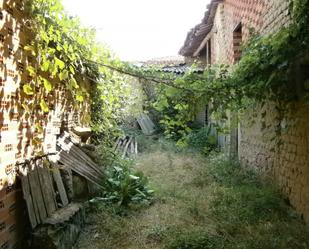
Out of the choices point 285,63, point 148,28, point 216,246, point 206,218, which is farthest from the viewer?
point 148,28

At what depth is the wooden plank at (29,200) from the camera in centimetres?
332

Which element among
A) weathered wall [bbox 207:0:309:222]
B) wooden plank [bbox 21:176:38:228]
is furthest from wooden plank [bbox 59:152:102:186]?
weathered wall [bbox 207:0:309:222]

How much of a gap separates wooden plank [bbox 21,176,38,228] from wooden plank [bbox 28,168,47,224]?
0.16 ft

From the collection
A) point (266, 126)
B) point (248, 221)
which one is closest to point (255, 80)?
point (266, 126)

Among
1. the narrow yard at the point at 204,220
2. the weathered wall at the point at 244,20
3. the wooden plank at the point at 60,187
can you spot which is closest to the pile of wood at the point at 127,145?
the narrow yard at the point at 204,220

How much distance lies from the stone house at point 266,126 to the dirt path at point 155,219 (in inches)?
52.1

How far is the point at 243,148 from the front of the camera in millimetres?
7324

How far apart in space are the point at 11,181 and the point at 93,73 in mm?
3199

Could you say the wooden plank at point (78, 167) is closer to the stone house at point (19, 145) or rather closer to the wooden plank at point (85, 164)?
the wooden plank at point (85, 164)

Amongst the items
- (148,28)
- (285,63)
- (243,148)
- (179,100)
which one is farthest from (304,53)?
(148,28)

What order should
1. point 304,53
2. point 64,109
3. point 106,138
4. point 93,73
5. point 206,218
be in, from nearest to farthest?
point 304,53
point 206,218
point 64,109
point 93,73
point 106,138

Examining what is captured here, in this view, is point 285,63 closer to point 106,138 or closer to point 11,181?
point 11,181

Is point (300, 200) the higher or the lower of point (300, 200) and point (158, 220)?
the higher

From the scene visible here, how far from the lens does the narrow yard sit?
144 inches
